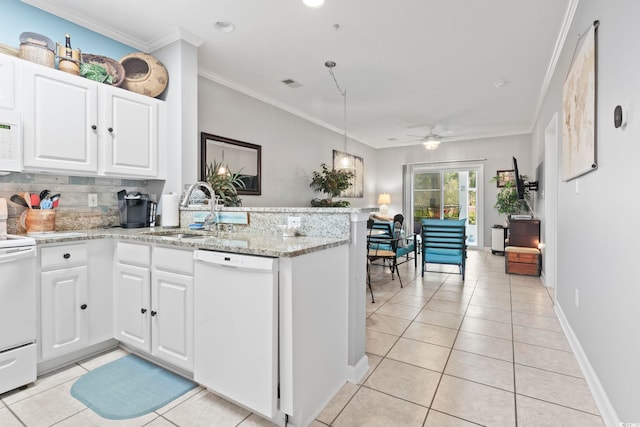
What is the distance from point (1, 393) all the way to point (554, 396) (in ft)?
10.3

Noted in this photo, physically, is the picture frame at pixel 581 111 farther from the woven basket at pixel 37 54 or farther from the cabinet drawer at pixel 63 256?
the woven basket at pixel 37 54

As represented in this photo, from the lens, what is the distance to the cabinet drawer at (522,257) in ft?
15.3

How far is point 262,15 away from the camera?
2705 millimetres

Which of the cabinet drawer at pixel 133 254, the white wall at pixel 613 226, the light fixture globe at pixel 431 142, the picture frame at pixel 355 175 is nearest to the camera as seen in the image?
the white wall at pixel 613 226

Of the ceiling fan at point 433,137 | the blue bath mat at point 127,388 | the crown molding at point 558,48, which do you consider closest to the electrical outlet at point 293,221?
the blue bath mat at point 127,388

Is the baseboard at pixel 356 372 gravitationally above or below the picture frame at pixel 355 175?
below

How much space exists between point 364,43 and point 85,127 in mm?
2560

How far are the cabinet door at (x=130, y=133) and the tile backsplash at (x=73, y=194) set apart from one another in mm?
312

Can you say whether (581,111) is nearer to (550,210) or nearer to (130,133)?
(550,210)

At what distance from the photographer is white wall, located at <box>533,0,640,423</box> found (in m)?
1.33

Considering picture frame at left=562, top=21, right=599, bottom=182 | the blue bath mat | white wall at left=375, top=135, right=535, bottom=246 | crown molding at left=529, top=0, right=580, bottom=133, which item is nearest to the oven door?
the blue bath mat

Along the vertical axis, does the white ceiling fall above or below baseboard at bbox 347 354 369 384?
above

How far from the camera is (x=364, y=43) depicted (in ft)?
10.3

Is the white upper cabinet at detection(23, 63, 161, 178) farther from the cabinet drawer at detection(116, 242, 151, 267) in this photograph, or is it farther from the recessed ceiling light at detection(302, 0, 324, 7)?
the recessed ceiling light at detection(302, 0, 324, 7)
